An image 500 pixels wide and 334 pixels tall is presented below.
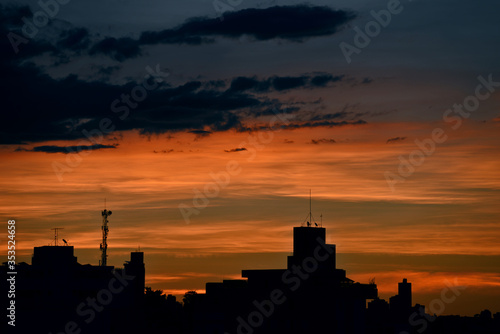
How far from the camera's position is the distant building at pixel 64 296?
98938 mm

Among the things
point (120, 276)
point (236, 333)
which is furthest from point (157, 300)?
point (236, 333)

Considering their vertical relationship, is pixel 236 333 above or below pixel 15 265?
below

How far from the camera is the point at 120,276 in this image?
116250mm

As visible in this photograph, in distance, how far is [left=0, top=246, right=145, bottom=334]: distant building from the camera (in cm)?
9894

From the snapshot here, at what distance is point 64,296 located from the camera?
102 m

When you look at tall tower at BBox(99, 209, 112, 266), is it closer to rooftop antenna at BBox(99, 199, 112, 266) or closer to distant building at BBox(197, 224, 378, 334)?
rooftop antenna at BBox(99, 199, 112, 266)

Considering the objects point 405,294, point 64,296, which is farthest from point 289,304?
point 405,294

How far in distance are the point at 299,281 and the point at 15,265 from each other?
44.3 meters

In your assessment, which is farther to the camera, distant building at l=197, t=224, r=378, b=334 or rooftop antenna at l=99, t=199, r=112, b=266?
rooftop antenna at l=99, t=199, r=112, b=266

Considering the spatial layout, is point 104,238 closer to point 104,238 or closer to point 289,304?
point 104,238

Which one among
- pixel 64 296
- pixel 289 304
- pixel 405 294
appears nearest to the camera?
pixel 289 304

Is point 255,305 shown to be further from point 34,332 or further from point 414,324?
point 414,324

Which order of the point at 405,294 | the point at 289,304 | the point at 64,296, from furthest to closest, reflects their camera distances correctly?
the point at 405,294
the point at 64,296
the point at 289,304

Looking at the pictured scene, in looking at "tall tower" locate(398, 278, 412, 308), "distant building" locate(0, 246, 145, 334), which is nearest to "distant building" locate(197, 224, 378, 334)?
"distant building" locate(0, 246, 145, 334)
